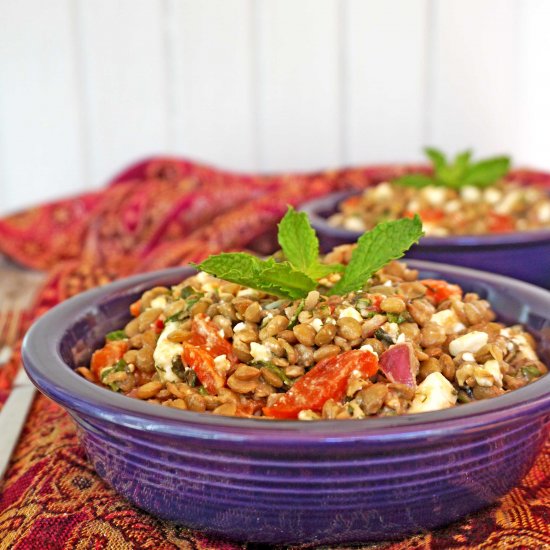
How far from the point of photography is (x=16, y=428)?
1.41m

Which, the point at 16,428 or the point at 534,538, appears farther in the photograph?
the point at 16,428

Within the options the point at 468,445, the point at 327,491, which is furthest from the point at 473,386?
the point at 327,491

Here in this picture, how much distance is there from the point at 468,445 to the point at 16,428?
771mm

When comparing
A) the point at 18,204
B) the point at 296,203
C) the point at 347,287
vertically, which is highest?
the point at 347,287

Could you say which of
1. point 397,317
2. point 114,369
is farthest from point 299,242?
point 114,369

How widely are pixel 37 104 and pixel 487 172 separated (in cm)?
173

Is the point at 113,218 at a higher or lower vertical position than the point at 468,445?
lower

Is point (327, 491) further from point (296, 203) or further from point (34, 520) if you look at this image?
point (296, 203)

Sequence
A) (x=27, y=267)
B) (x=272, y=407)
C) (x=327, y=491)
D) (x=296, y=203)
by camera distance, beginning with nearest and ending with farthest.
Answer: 1. (x=327, y=491)
2. (x=272, y=407)
3. (x=296, y=203)
4. (x=27, y=267)

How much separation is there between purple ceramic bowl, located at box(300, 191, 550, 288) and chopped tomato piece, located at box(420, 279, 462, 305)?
1.15ft

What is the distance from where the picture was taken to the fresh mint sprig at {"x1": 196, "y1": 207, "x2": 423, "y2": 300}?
1207 millimetres

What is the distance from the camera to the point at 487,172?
2.22 meters

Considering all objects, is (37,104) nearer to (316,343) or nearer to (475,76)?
(475,76)

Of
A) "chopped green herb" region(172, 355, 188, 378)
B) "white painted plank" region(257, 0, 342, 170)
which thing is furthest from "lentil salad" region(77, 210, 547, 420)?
"white painted plank" region(257, 0, 342, 170)
